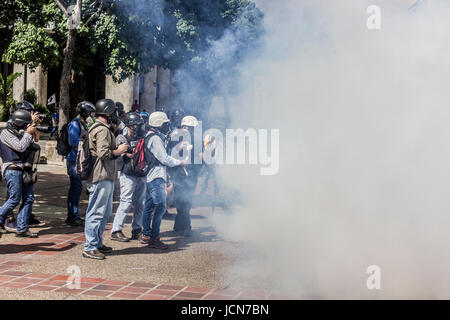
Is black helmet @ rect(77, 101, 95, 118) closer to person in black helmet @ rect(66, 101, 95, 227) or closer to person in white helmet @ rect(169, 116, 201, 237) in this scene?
person in black helmet @ rect(66, 101, 95, 227)

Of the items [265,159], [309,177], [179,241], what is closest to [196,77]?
[265,159]

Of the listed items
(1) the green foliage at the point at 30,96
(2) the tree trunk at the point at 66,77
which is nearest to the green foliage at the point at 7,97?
(1) the green foliage at the point at 30,96

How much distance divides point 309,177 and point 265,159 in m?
1.91

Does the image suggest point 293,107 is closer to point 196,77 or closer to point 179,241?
point 179,241

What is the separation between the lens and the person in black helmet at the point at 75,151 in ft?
22.9

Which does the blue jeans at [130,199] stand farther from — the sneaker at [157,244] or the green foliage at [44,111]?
the green foliage at [44,111]

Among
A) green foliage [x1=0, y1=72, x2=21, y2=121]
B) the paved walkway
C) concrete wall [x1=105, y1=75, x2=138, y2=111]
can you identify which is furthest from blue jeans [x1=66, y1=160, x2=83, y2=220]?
concrete wall [x1=105, y1=75, x2=138, y2=111]

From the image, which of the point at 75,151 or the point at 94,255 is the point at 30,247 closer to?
the point at 94,255

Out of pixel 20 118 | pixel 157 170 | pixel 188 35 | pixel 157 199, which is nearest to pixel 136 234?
pixel 157 199

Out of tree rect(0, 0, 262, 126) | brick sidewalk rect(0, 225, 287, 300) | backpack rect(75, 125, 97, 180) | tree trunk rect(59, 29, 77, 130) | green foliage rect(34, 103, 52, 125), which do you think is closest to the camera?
brick sidewalk rect(0, 225, 287, 300)

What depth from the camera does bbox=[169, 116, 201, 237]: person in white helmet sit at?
22.0 feet

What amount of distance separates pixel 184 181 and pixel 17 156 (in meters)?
2.06
